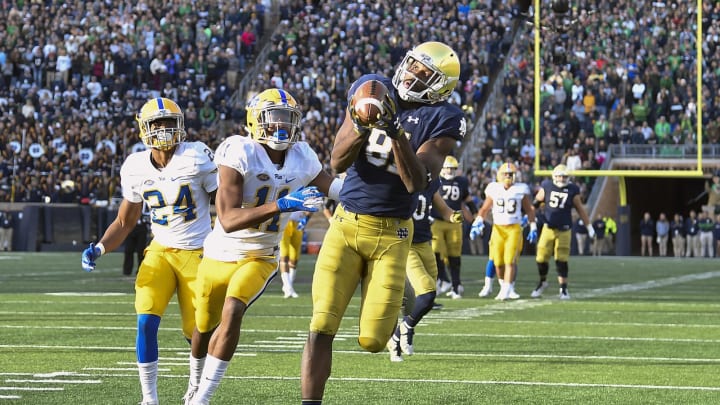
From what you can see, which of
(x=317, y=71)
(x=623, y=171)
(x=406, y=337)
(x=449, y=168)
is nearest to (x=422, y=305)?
(x=406, y=337)

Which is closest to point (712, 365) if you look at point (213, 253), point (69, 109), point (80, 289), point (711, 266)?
point (213, 253)

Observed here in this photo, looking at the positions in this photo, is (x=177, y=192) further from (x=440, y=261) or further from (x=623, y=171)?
(x=623, y=171)

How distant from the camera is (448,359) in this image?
8578 millimetres

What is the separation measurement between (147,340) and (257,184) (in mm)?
925

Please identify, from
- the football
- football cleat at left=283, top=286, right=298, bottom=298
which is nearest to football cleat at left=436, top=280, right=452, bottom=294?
football cleat at left=283, top=286, right=298, bottom=298

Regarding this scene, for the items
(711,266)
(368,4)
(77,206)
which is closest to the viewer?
(711,266)

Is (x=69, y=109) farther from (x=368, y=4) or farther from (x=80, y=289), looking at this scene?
(x=80, y=289)

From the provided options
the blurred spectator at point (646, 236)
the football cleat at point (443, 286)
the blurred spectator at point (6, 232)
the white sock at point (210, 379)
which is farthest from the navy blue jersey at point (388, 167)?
the blurred spectator at point (646, 236)

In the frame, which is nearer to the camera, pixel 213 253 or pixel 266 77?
pixel 213 253

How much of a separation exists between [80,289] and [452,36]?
64.5 feet

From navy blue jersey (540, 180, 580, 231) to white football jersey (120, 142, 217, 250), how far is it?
9.18m

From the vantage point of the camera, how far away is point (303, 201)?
5.62 m

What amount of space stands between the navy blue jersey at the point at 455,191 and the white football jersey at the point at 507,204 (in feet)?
1.36

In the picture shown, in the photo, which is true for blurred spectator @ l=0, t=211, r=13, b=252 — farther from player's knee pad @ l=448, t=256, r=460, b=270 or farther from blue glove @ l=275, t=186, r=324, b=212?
blue glove @ l=275, t=186, r=324, b=212
